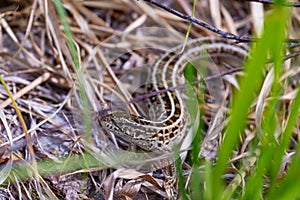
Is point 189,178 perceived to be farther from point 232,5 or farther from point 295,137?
A: point 232,5

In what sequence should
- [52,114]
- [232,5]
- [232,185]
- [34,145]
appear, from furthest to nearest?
[232,5]
[52,114]
[34,145]
[232,185]

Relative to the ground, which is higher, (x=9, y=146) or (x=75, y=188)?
(x=9, y=146)

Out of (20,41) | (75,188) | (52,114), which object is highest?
(20,41)

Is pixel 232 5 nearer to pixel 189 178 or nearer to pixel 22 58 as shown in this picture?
pixel 22 58

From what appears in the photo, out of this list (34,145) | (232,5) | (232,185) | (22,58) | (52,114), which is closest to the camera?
(232,185)

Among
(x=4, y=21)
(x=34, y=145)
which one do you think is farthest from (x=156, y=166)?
(x=4, y=21)

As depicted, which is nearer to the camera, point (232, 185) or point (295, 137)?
point (232, 185)

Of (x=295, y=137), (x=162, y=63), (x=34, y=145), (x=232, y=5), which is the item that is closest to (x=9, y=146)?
(x=34, y=145)
